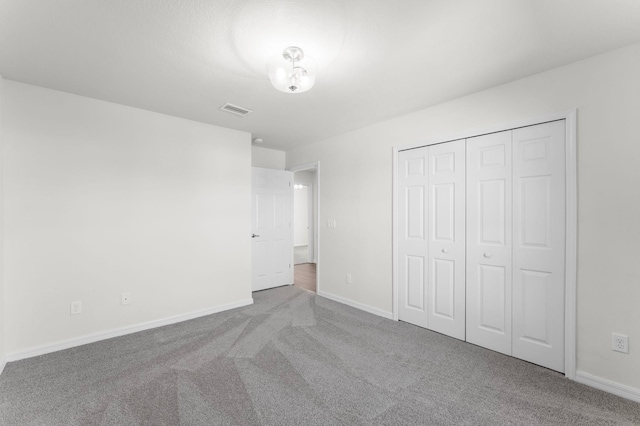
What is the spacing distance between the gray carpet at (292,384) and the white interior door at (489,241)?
251 millimetres

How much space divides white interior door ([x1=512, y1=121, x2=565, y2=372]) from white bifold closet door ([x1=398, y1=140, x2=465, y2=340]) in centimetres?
49

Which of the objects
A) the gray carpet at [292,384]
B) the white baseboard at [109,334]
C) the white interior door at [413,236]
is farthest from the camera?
the white interior door at [413,236]

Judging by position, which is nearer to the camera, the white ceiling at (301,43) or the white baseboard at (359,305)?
the white ceiling at (301,43)

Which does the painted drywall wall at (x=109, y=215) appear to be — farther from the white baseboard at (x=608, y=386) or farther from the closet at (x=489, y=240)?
the white baseboard at (x=608, y=386)

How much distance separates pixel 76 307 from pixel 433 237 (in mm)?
3814

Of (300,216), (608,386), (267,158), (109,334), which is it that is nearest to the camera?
(608,386)

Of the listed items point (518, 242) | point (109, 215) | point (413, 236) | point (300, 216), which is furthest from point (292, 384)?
point (300, 216)

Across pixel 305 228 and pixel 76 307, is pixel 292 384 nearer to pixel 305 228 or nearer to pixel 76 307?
pixel 76 307

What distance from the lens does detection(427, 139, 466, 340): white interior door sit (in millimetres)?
2832

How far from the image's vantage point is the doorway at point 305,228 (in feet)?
16.4

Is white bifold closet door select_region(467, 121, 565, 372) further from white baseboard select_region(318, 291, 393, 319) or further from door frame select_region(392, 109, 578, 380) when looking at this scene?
white baseboard select_region(318, 291, 393, 319)

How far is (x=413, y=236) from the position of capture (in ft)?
10.6

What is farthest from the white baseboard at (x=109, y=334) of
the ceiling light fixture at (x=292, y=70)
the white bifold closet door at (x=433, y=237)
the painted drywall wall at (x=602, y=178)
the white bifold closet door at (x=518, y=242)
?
the painted drywall wall at (x=602, y=178)

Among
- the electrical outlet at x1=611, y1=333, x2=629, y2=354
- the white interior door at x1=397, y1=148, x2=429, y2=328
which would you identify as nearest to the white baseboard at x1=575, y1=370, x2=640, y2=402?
the electrical outlet at x1=611, y1=333, x2=629, y2=354
